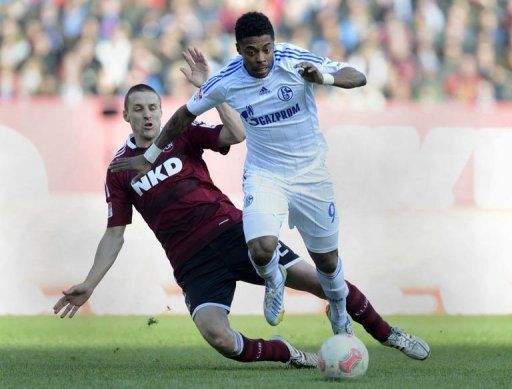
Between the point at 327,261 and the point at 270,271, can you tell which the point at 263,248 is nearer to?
the point at 270,271

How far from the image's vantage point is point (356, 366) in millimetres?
7047

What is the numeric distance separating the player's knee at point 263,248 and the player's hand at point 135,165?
35.7 inches

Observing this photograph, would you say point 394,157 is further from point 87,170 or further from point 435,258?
point 87,170

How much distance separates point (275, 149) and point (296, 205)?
1.41 ft

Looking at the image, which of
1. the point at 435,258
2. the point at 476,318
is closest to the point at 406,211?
the point at 435,258

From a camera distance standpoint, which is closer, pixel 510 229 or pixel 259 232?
pixel 259 232

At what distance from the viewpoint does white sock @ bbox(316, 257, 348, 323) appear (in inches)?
310

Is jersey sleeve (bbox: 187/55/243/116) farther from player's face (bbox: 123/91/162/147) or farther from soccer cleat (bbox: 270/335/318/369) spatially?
soccer cleat (bbox: 270/335/318/369)

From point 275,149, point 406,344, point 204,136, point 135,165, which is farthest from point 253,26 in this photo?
point 406,344

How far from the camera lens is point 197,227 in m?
8.34

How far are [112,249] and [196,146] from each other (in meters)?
1.04

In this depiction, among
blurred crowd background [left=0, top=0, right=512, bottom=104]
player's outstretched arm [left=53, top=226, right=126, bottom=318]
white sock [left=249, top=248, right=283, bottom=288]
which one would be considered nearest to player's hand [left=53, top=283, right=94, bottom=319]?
player's outstretched arm [left=53, top=226, right=126, bottom=318]

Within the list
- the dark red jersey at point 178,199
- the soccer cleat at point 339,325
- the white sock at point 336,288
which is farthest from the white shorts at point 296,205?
the dark red jersey at point 178,199

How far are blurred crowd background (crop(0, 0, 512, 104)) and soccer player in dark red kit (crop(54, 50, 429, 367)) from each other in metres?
→ 5.70
